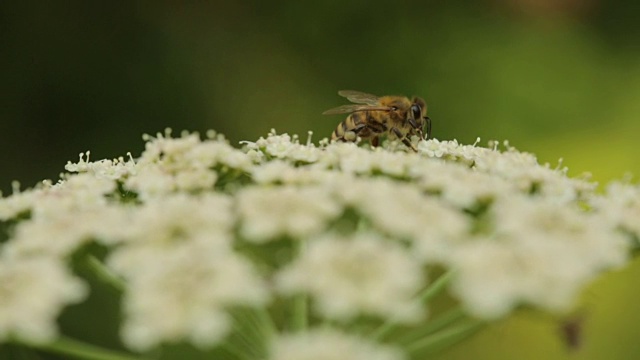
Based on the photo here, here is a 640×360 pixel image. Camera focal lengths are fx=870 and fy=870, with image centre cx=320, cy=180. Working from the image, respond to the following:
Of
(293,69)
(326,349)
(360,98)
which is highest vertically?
(293,69)

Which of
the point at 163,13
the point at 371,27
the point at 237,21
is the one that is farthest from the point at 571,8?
the point at 163,13

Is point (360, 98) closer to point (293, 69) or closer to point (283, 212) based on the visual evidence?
point (283, 212)

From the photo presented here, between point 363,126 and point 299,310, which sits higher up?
point 363,126

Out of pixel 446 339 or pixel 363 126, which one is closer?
pixel 446 339

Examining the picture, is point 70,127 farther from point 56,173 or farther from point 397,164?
point 397,164

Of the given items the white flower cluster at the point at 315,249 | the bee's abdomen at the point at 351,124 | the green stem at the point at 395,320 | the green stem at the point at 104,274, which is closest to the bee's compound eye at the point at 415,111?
the bee's abdomen at the point at 351,124

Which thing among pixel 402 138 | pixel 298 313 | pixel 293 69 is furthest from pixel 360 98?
pixel 293 69

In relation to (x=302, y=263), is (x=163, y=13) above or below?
above
